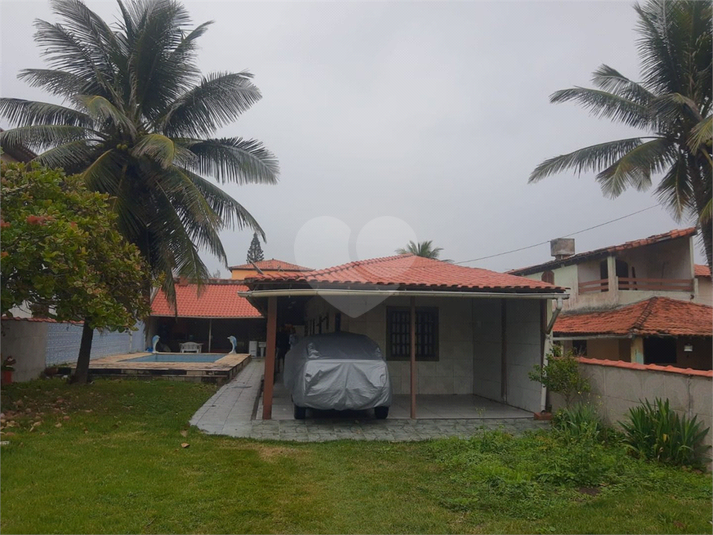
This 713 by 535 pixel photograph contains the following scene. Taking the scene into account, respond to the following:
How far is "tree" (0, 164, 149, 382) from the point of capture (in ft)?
24.5

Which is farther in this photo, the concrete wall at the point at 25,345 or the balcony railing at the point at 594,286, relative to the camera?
the balcony railing at the point at 594,286

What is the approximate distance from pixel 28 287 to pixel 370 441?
5.91 meters

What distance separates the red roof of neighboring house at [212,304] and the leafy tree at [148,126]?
12298 mm

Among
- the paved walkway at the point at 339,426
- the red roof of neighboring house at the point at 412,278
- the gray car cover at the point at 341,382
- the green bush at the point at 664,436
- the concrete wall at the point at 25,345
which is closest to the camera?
the green bush at the point at 664,436

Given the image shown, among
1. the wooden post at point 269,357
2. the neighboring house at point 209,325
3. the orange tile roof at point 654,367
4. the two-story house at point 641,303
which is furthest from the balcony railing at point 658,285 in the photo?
the neighboring house at point 209,325

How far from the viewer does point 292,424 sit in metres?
8.86

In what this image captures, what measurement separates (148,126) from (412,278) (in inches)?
316

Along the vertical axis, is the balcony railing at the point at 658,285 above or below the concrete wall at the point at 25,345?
above

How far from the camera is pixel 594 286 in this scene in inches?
753

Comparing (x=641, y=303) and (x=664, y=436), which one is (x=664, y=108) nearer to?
(x=641, y=303)

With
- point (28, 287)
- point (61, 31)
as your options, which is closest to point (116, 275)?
point (28, 287)

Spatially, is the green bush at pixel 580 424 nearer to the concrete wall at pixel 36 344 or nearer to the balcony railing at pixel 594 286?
the concrete wall at pixel 36 344

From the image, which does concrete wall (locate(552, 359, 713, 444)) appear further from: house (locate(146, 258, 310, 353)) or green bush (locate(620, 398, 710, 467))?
house (locate(146, 258, 310, 353))

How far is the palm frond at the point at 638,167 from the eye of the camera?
43.1 ft
